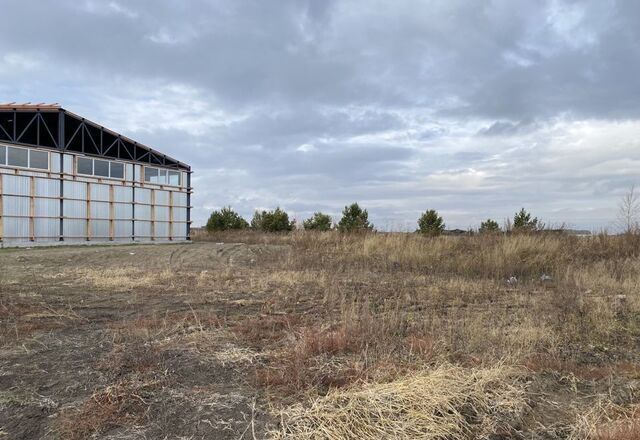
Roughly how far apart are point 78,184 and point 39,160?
2594mm

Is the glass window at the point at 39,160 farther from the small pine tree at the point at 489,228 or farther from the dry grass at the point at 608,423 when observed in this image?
the dry grass at the point at 608,423

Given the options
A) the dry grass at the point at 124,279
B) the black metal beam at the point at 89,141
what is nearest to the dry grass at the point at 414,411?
the dry grass at the point at 124,279

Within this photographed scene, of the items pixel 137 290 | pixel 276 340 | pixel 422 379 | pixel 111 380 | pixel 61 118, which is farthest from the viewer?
pixel 61 118

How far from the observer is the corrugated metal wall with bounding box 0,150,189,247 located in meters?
26.3

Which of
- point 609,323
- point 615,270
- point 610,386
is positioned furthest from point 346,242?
point 610,386

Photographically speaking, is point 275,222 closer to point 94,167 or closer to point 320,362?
point 94,167

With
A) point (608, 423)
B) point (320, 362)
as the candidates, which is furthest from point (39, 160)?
point (608, 423)

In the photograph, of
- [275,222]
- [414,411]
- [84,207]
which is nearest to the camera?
[414,411]

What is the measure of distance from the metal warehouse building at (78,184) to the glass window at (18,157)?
0.12 ft

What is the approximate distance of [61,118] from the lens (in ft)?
93.5

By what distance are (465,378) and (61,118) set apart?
29.7 metres

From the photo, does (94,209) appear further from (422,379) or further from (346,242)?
(422,379)

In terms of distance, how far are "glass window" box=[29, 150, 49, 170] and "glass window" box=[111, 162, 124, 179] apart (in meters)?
4.41

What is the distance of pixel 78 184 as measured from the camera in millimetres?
29500
